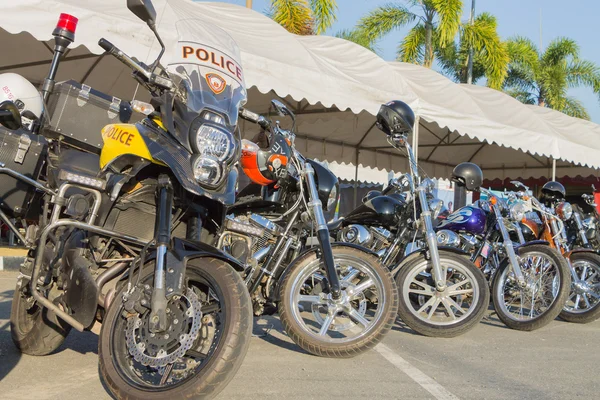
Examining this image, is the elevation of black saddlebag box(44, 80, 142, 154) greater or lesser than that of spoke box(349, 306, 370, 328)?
greater

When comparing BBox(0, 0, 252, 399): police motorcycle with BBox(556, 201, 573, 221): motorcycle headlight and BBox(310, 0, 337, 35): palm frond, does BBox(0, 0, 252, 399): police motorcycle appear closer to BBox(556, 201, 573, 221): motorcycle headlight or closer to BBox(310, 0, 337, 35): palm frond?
BBox(556, 201, 573, 221): motorcycle headlight

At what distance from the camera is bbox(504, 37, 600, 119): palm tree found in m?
30.2

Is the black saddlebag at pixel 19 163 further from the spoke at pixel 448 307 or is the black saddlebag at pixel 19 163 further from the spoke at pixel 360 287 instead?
the spoke at pixel 448 307

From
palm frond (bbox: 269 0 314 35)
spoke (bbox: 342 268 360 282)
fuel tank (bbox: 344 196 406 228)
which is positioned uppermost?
palm frond (bbox: 269 0 314 35)

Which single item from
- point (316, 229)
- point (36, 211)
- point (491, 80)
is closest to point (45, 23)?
point (36, 211)

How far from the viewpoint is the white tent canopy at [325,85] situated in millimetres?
6000

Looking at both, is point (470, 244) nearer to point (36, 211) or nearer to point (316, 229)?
point (316, 229)

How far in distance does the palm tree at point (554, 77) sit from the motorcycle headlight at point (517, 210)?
2635 cm

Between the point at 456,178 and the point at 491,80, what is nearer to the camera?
the point at 456,178

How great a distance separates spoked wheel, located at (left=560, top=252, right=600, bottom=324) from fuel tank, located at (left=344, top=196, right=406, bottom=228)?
204 cm

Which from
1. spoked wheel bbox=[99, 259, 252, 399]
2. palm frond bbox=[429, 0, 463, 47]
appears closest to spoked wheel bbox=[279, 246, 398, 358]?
spoked wheel bbox=[99, 259, 252, 399]

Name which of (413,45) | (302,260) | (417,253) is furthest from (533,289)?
(413,45)

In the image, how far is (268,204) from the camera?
3773 mm

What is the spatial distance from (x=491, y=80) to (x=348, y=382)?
20192 mm
